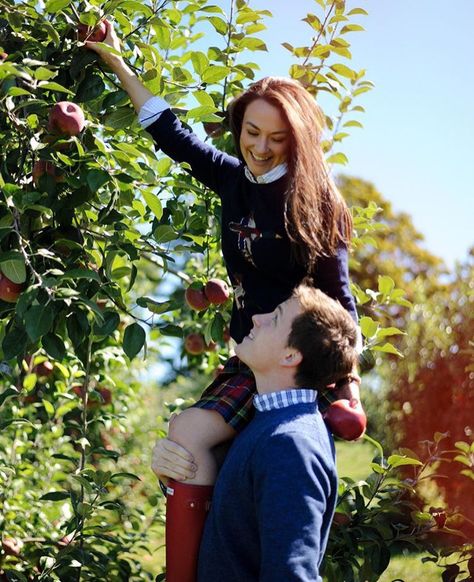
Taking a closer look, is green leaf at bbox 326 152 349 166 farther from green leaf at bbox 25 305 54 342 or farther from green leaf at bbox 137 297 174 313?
green leaf at bbox 25 305 54 342

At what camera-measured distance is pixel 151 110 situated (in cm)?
220

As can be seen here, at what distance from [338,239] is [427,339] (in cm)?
384

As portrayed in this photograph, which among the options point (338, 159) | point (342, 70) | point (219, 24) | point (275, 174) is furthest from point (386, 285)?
point (219, 24)

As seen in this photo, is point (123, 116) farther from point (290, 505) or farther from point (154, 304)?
point (290, 505)

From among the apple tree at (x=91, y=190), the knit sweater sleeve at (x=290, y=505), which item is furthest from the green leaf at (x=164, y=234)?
the knit sweater sleeve at (x=290, y=505)

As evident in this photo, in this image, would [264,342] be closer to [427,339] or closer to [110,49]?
[110,49]

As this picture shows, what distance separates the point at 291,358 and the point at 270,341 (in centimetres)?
5

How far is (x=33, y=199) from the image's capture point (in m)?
1.99

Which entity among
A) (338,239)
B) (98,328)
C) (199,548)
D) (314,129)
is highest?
(314,129)

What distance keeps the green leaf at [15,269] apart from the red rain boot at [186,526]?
21.7 inches

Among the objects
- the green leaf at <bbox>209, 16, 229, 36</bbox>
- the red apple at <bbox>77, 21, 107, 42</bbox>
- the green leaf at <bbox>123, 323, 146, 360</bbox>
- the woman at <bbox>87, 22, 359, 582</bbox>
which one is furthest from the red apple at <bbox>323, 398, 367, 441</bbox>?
the green leaf at <bbox>209, 16, 229, 36</bbox>

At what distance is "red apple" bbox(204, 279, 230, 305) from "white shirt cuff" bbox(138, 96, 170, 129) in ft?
1.73

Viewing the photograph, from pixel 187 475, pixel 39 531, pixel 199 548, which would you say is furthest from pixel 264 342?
pixel 39 531

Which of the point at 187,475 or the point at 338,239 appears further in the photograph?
the point at 338,239
